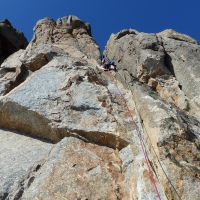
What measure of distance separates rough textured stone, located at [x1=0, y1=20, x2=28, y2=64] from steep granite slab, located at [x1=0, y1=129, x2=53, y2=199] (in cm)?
2042

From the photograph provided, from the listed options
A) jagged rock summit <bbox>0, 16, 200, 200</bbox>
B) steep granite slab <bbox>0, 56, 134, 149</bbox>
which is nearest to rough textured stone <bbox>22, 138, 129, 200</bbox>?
jagged rock summit <bbox>0, 16, 200, 200</bbox>

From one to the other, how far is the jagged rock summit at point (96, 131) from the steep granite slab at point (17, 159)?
0.14ft

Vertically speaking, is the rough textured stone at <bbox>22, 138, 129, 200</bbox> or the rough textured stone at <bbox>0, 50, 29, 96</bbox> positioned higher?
the rough textured stone at <bbox>0, 50, 29, 96</bbox>

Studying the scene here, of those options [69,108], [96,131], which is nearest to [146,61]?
[69,108]

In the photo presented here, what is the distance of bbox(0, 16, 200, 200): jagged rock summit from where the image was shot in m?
12.7

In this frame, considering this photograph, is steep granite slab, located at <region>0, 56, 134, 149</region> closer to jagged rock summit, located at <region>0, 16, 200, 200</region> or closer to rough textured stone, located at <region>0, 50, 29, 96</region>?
jagged rock summit, located at <region>0, 16, 200, 200</region>

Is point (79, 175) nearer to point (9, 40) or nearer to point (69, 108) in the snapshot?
point (69, 108)

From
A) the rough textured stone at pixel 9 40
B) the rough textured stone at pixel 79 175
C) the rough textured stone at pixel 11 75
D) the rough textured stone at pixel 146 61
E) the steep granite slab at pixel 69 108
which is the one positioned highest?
the rough textured stone at pixel 9 40

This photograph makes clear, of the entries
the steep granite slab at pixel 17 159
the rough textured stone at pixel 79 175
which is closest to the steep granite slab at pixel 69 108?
the steep granite slab at pixel 17 159

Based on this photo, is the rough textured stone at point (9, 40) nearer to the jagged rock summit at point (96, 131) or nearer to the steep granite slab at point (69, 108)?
the jagged rock summit at point (96, 131)

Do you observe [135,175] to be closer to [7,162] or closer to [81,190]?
[81,190]

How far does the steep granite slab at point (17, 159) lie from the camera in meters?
13.9

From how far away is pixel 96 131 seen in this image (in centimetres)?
1586

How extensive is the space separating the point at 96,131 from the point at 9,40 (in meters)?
26.1
